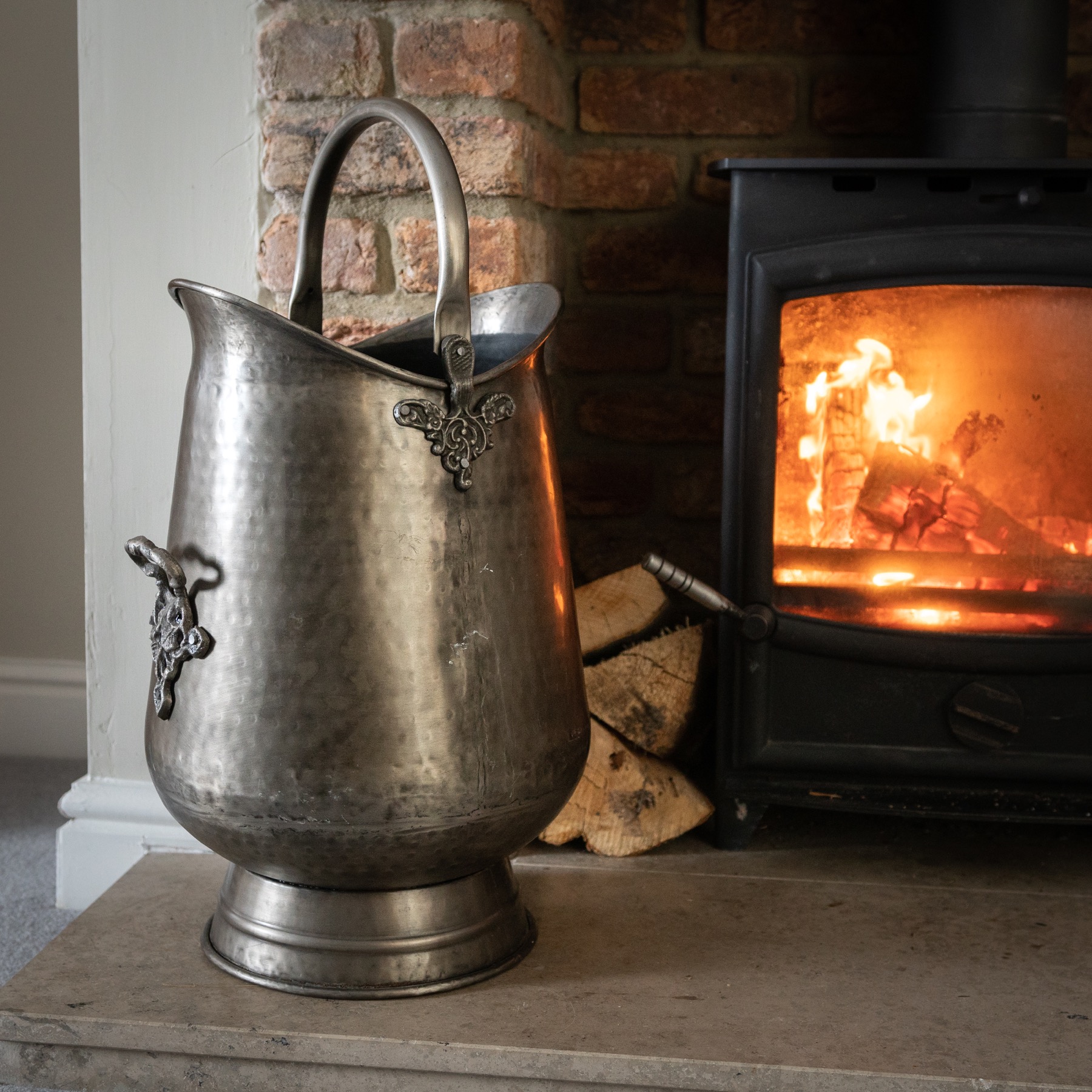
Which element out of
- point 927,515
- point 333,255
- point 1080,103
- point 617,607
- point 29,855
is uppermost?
point 1080,103

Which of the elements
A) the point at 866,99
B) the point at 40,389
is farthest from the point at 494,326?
the point at 40,389

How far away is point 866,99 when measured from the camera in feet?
5.03

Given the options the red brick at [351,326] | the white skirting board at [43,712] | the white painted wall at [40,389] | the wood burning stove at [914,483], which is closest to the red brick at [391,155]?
the red brick at [351,326]

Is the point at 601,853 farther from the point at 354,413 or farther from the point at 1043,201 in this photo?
the point at 1043,201

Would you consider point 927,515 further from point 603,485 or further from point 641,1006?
point 641,1006

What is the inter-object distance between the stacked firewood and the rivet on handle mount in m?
0.12

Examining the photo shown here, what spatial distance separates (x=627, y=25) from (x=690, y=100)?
12 cm

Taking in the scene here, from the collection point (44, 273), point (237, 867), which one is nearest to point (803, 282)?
point (237, 867)

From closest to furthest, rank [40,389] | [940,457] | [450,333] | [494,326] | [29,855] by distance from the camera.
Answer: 1. [450,333]
2. [494,326]
3. [940,457]
4. [29,855]
5. [40,389]

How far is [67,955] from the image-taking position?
109 cm

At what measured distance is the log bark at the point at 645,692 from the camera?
53.4 inches

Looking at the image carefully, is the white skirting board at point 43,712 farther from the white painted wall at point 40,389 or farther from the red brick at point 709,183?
the red brick at point 709,183

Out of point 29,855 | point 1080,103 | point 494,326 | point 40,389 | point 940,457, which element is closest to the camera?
point 494,326

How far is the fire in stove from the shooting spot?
4.11ft
